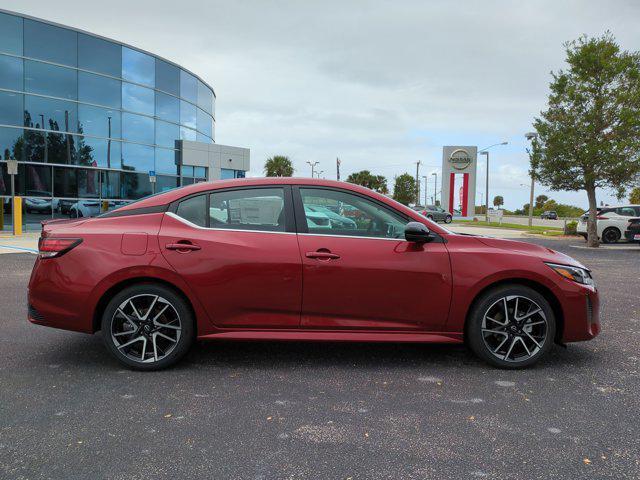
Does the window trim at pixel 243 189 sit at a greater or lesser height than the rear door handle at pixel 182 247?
greater

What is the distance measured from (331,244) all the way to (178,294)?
1.30m

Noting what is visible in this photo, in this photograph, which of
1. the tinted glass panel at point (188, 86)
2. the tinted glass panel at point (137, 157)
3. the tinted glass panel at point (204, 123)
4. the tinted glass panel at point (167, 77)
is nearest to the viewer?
the tinted glass panel at point (137, 157)

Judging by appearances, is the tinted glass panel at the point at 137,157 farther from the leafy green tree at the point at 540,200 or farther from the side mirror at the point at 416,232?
the leafy green tree at the point at 540,200

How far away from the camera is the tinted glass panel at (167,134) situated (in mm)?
25609

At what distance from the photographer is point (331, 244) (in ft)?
12.9

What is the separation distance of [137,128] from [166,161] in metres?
2.62

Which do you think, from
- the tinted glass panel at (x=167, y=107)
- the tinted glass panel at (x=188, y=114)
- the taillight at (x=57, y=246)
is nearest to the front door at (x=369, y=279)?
the taillight at (x=57, y=246)

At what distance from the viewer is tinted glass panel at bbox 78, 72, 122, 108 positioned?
21.5 metres

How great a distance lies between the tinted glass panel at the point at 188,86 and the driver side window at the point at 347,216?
25836 mm

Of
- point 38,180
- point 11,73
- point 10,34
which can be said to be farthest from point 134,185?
point 10,34

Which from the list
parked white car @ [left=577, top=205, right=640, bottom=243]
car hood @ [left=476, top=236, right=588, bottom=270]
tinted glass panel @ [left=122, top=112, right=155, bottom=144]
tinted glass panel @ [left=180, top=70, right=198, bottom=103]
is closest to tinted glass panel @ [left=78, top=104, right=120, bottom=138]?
tinted glass panel @ [left=122, top=112, right=155, bottom=144]

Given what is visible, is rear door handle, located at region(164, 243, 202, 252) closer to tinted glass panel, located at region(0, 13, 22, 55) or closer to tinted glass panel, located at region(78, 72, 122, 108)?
tinted glass panel, located at region(0, 13, 22, 55)

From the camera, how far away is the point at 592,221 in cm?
1848

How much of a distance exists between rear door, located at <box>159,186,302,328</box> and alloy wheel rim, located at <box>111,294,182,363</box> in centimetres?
31
